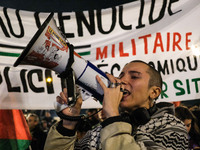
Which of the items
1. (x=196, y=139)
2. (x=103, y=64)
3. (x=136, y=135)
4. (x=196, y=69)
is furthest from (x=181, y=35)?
(x=136, y=135)

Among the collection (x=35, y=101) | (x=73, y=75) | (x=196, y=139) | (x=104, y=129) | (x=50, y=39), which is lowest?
(x=196, y=139)

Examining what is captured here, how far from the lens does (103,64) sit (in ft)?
8.98

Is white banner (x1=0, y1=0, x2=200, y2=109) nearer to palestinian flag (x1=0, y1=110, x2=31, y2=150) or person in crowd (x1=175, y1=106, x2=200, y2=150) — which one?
palestinian flag (x1=0, y1=110, x2=31, y2=150)

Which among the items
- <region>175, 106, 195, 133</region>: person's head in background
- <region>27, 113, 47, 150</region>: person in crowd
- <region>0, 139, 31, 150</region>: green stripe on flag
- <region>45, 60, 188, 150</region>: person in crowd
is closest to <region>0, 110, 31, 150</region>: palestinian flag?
<region>0, 139, 31, 150</region>: green stripe on flag

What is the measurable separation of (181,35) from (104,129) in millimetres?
1750

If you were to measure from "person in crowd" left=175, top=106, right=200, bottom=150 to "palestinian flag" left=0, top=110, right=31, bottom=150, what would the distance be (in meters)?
1.82

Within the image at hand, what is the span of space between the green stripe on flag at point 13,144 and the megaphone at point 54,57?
5.63 ft

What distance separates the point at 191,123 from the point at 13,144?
2.11 meters

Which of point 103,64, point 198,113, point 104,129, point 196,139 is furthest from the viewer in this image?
point 198,113

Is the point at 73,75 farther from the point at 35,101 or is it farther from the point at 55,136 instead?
the point at 35,101

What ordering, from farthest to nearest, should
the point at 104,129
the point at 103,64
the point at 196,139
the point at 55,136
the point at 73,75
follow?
the point at 196,139, the point at 103,64, the point at 55,136, the point at 73,75, the point at 104,129

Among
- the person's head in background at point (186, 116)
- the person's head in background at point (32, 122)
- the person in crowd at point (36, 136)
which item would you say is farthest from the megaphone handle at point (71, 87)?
the person's head in background at point (32, 122)

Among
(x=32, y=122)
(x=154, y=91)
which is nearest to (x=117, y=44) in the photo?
(x=154, y=91)

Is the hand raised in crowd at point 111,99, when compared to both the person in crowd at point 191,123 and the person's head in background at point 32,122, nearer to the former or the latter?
the person in crowd at point 191,123
